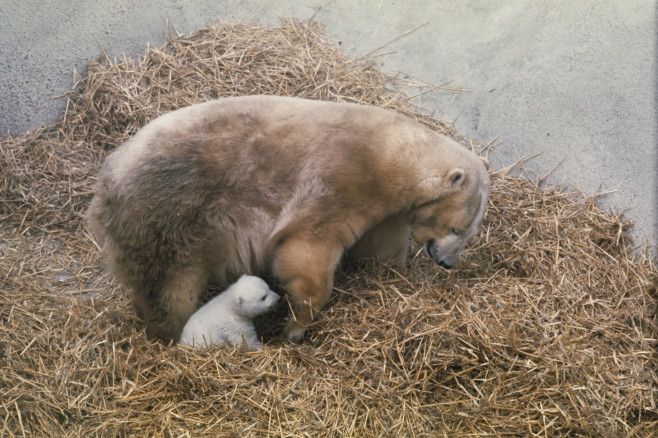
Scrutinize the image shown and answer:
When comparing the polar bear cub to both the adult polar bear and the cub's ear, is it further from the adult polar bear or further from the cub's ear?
the cub's ear

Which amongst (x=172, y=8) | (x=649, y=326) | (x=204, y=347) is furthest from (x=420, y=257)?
(x=172, y=8)

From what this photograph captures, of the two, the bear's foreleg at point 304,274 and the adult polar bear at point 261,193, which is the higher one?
the adult polar bear at point 261,193

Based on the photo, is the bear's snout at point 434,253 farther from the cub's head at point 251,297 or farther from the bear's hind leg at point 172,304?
the bear's hind leg at point 172,304

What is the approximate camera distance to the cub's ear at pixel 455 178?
11.9ft

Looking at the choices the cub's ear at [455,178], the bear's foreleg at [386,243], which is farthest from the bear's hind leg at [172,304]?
the cub's ear at [455,178]

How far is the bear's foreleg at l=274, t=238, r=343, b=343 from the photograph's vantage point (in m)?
3.48

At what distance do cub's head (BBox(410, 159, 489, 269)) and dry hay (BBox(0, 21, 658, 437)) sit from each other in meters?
0.26

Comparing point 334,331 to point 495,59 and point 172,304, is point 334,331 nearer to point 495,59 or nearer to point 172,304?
point 172,304

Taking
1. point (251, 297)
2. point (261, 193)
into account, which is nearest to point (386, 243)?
point (261, 193)

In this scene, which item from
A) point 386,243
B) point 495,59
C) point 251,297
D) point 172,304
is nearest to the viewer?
point 251,297

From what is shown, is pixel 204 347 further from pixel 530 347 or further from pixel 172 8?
pixel 172 8

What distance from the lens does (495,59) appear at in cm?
543

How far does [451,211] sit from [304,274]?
3.48 ft

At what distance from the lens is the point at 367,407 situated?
3.07 meters
